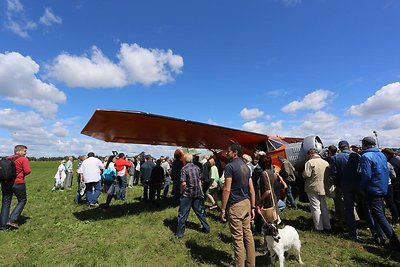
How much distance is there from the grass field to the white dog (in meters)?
0.34

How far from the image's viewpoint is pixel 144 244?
20.2 feet

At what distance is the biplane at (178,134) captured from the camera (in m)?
8.56

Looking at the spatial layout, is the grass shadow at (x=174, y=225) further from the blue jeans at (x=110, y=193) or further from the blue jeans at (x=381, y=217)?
the blue jeans at (x=381, y=217)

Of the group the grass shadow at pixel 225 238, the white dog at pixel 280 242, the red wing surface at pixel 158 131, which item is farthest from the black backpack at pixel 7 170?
the white dog at pixel 280 242

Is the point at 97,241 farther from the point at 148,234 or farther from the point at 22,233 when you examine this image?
the point at 22,233

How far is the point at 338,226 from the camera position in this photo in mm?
7078

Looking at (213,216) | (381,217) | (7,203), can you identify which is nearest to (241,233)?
(381,217)

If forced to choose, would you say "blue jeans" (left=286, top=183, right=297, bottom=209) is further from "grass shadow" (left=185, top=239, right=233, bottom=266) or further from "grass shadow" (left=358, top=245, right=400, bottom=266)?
"grass shadow" (left=185, top=239, right=233, bottom=266)

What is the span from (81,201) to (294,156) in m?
8.85

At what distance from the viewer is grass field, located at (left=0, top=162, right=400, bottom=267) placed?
5.20m

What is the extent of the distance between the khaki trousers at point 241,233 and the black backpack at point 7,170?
6.18 m

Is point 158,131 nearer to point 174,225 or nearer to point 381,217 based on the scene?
point 174,225

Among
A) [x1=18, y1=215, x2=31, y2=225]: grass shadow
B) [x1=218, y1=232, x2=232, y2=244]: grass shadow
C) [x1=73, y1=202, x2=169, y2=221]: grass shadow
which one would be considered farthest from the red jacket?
[x1=218, y1=232, x2=232, y2=244]: grass shadow

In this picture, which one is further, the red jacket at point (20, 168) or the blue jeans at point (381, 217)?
the red jacket at point (20, 168)
